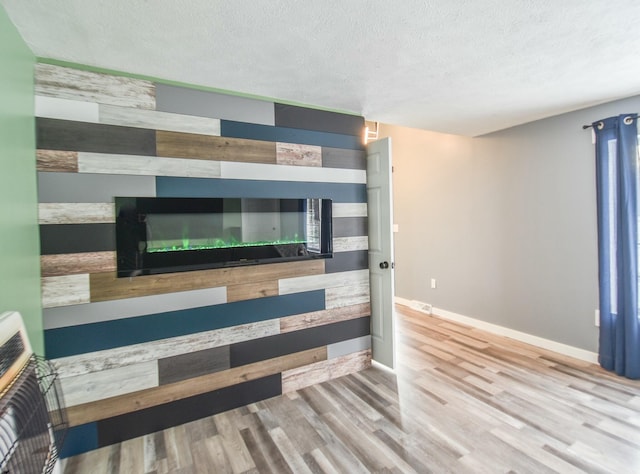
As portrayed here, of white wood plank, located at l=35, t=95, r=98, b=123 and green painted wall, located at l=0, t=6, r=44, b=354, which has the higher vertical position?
white wood plank, located at l=35, t=95, r=98, b=123

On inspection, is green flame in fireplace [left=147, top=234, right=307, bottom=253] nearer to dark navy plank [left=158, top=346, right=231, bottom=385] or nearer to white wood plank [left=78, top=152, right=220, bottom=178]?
white wood plank [left=78, top=152, right=220, bottom=178]

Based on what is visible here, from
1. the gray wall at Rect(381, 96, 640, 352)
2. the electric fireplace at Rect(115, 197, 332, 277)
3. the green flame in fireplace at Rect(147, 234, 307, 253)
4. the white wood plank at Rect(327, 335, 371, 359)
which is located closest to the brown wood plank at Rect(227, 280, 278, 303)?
the electric fireplace at Rect(115, 197, 332, 277)

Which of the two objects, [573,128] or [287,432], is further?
[573,128]

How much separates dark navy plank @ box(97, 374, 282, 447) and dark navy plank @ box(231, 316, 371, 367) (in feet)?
0.63

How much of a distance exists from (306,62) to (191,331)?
1.98 metres

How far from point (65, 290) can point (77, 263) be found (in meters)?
0.17

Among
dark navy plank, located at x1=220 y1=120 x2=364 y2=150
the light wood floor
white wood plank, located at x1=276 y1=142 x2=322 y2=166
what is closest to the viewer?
the light wood floor

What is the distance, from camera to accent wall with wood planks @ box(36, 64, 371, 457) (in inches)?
75.9

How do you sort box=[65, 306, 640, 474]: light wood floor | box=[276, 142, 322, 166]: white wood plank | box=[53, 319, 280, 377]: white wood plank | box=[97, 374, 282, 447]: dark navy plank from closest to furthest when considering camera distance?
box=[65, 306, 640, 474]: light wood floor, box=[53, 319, 280, 377]: white wood plank, box=[97, 374, 282, 447]: dark navy plank, box=[276, 142, 322, 166]: white wood plank

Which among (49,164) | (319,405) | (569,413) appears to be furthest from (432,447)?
(49,164)

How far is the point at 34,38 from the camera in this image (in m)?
1.69

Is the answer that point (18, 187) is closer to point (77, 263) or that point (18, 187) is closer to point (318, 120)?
point (77, 263)

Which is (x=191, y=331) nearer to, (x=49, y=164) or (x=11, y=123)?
(x=49, y=164)

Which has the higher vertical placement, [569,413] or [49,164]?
[49,164]
